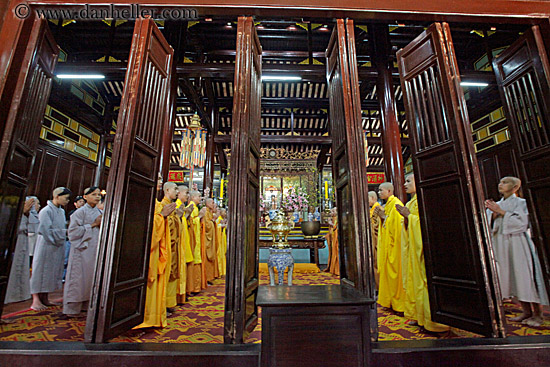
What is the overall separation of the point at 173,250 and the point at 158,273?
1.57 ft

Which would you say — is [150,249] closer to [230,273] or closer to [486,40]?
[230,273]

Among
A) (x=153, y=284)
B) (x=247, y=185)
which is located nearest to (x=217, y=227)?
(x=153, y=284)

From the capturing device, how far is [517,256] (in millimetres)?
2418

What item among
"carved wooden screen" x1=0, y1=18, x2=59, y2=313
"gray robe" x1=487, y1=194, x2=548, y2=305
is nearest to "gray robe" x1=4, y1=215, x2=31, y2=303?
"carved wooden screen" x1=0, y1=18, x2=59, y2=313

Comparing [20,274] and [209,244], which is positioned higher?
[209,244]

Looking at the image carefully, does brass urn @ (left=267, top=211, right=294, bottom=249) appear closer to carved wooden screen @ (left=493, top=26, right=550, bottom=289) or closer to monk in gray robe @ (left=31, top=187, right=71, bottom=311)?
carved wooden screen @ (left=493, top=26, right=550, bottom=289)

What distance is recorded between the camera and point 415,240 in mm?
2162

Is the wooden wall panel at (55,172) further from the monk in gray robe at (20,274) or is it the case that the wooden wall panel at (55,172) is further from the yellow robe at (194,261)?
the yellow robe at (194,261)

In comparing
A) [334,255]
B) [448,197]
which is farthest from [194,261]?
[448,197]

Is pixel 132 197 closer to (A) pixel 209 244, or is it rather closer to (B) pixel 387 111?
(A) pixel 209 244

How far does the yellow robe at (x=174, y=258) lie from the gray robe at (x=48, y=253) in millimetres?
1456

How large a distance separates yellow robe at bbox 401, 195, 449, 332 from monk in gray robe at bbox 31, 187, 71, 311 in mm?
3681

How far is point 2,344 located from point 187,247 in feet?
5.84

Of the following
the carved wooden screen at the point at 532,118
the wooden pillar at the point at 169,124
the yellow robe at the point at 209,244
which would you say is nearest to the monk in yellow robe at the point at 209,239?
the yellow robe at the point at 209,244
